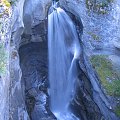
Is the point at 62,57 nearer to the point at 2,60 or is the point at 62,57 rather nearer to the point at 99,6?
the point at 99,6

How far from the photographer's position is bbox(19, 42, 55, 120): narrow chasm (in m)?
14.6

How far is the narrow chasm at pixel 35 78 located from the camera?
47.9ft

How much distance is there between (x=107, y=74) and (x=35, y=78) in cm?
441

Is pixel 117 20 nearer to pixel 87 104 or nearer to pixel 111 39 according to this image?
pixel 111 39

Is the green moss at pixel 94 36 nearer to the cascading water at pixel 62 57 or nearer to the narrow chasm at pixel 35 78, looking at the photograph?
the cascading water at pixel 62 57

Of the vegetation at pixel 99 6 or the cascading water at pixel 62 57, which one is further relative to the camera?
the cascading water at pixel 62 57

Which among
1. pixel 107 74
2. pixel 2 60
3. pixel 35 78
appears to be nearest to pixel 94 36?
pixel 107 74

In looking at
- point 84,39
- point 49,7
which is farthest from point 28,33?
point 84,39

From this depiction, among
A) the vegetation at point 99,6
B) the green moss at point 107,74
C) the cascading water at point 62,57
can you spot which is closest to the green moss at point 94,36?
the green moss at point 107,74

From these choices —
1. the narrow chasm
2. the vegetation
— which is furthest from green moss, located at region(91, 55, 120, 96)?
the narrow chasm

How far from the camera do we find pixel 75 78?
47.7 feet

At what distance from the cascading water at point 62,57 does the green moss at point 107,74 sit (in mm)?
1782

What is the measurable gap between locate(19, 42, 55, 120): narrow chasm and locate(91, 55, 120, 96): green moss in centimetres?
328

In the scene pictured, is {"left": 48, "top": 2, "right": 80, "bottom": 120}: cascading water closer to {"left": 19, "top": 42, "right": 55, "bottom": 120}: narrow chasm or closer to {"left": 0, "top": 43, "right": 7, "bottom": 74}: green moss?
{"left": 19, "top": 42, "right": 55, "bottom": 120}: narrow chasm
